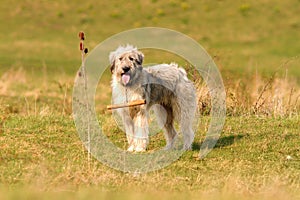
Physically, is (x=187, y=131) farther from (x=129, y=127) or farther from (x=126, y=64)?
(x=126, y=64)

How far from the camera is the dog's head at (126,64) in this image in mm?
12641

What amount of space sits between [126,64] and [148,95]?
81 cm

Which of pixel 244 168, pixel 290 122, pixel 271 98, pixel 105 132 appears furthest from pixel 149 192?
pixel 271 98

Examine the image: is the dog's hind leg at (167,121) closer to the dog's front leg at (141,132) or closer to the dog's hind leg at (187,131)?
the dog's hind leg at (187,131)

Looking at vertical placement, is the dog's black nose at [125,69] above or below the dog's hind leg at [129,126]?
above

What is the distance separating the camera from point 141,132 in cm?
1309

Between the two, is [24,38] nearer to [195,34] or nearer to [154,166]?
[195,34]

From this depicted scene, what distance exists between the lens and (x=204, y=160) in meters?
12.5

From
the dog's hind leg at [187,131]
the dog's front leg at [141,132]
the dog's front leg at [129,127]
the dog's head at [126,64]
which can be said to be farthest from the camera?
the dog's hind leg at [187,131]

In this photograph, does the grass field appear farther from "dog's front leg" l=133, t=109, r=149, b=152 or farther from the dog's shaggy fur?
"dog's front leg" l=133, t=109, r=149, b=152

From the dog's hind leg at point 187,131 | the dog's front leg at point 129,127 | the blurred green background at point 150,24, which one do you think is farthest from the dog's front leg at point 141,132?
the blurred green background at point 150,24

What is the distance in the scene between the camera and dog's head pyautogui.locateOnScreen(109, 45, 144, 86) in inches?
498

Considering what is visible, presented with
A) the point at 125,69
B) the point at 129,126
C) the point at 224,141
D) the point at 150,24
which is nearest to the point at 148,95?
the point at 129,126

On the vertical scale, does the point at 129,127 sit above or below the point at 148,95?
below
